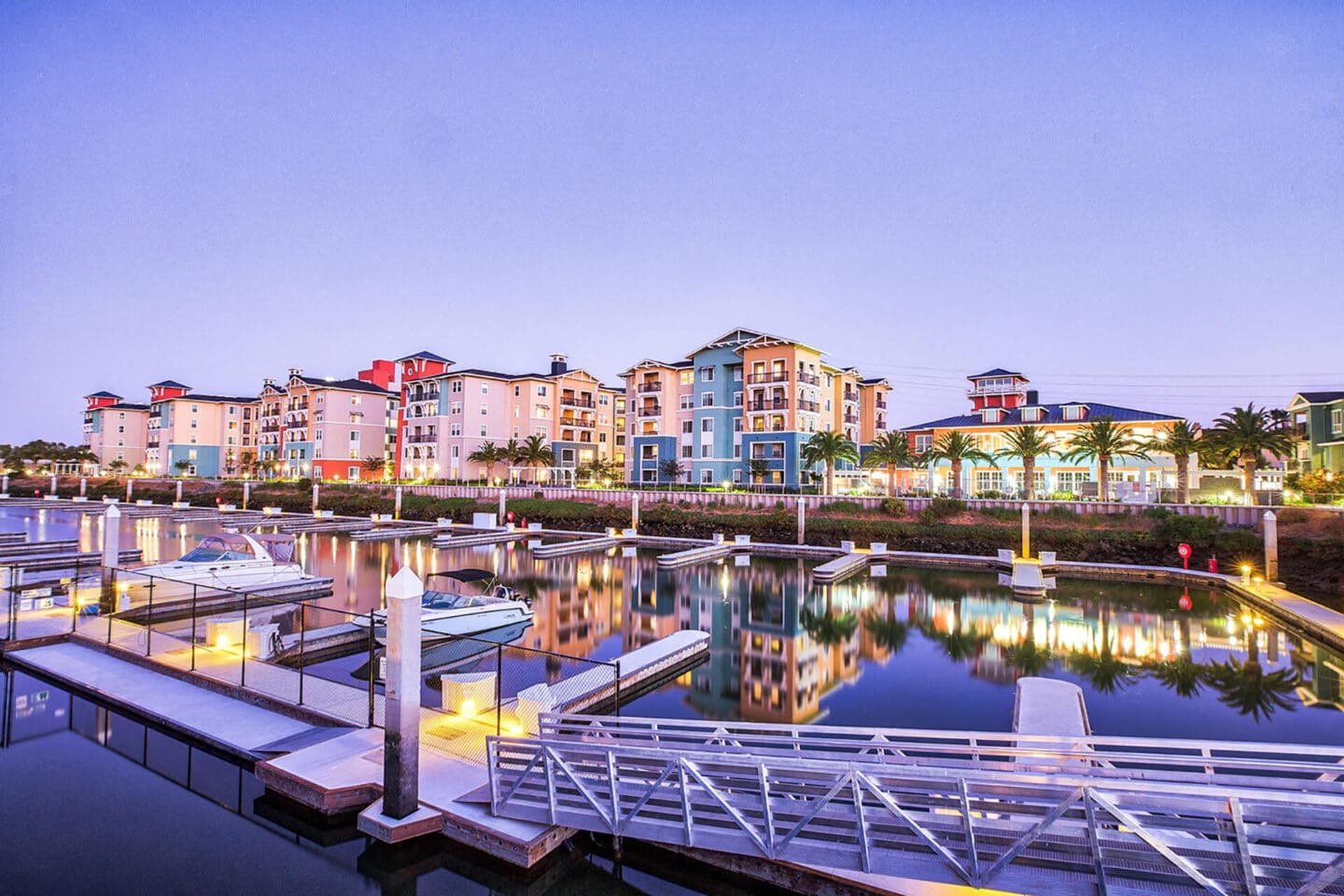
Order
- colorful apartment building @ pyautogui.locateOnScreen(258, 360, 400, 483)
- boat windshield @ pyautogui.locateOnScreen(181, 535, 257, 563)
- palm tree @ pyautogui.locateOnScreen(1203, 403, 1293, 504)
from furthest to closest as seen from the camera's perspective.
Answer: colorful apartment building @ pyautogui.locateOnScreen(258, 360, 400, 483) → palm tree @ pyautogui.locateOnScreen(1203, 403, 1293, 504) → boat windshield @ pyautogui.locateOnScreen(181, 535, 257, 563)

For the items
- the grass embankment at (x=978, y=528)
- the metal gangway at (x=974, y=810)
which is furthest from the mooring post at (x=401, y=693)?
the grass embankment at (x=978, y=528)

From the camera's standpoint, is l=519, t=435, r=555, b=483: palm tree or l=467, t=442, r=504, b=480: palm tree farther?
l=519, t=435, r=555, b=483: palm tree

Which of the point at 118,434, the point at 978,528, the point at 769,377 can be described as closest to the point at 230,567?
the point at 978,528

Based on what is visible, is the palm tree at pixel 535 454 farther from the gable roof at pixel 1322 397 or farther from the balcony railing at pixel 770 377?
the gable roof at pixel 1322 397

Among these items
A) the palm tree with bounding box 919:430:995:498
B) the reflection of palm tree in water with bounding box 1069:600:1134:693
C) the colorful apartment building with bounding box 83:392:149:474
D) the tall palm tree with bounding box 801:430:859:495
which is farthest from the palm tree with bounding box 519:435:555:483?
the colorful apartment building with bounding box 83:392:149:474

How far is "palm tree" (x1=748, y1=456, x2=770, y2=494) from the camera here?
55.2 m

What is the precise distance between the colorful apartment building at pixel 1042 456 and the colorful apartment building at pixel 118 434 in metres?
109

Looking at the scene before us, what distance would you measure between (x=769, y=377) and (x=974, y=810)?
51.3 metres

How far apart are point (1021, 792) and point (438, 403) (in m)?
73.7

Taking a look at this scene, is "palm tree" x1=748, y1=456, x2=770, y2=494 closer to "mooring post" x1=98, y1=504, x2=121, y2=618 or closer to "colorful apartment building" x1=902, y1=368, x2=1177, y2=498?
"colorful apartment building" x1=902, y1=368, x2=1177, y2=498

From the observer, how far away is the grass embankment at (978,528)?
3070 centimetres

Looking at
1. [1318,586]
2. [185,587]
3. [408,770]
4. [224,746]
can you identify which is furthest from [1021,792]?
[1318,586]

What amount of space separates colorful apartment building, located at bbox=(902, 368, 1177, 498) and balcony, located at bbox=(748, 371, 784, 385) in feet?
49.7

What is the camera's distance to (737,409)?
198 feet
